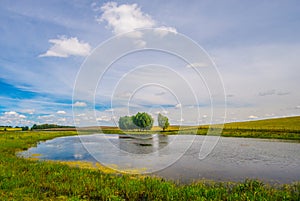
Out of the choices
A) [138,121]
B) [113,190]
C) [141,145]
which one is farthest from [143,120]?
[113,190]

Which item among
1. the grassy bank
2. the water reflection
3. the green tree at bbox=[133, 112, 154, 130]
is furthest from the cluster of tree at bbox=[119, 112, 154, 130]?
the grassy bank

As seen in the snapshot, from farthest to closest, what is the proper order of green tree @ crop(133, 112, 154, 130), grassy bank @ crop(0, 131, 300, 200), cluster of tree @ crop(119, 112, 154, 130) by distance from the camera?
1. green tree @ crop(133, 112, 154, 130)
2. cluster of tree @ crop(119, 112, 154, 130)
3. grassy bank @ crop(0, 131, 300, 200)

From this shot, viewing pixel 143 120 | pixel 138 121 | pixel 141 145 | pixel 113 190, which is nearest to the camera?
pixel 113 190

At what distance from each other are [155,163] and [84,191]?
10263 mm

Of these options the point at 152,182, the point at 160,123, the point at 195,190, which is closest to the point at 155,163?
the point at 152,182

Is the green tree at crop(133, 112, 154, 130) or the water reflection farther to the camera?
the green tree at crop(133, 112, 154, 130)

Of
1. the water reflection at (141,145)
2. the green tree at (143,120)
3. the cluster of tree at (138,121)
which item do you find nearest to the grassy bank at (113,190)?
the water reflection at (141,145)

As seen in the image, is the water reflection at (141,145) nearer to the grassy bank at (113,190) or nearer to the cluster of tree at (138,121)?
the grassy bank at (113,190)

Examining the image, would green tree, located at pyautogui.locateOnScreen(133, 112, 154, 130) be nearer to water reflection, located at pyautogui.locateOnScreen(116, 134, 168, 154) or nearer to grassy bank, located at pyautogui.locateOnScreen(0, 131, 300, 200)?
water reflection, located at pyautogui.locateOnScreen(116, 134, 168, 154)

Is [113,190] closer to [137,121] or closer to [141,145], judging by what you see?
[141,145]

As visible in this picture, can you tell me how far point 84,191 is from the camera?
10703 mm

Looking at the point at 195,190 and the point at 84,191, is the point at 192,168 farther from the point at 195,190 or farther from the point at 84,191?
the point at 84,191

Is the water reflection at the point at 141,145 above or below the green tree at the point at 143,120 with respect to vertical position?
below

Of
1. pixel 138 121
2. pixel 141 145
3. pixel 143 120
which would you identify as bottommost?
pixel 141 145
